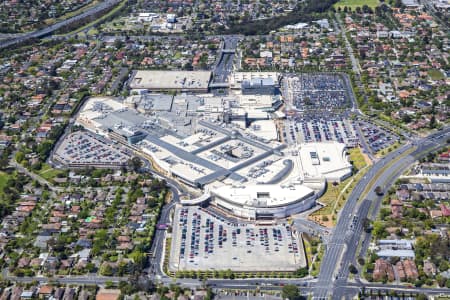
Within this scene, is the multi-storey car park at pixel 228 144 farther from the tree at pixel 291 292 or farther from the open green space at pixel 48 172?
the tree at pixel 291 292

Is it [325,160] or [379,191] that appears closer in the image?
[379,191]

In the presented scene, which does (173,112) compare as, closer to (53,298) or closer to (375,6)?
(53,298)

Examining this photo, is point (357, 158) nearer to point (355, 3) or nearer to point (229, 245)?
point (229, 245)

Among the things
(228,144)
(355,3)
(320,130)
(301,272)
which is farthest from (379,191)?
(355,3)

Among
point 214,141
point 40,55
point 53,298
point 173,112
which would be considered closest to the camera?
point 53,298

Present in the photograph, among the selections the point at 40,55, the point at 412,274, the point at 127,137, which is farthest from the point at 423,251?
the point at 40,55
